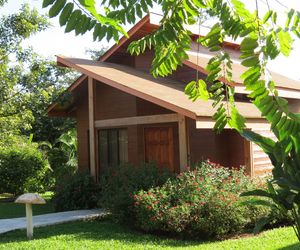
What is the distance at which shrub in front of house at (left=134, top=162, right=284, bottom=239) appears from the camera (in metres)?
9.44

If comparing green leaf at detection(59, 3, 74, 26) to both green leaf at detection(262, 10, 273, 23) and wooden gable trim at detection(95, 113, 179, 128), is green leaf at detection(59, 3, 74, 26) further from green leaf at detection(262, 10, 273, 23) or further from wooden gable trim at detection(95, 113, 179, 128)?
wooden gable trim at detection(95, 113, 179, 128)

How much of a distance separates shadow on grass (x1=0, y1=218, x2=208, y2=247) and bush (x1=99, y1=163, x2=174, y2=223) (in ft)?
1.28

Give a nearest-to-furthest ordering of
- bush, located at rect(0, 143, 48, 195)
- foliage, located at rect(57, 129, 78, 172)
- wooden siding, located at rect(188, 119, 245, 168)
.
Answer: wooden siding, located at rect(188, 119, 245, 168) → bush, located at rect(0, 143, 48, 195) → foliage, located at rect(57, 129, 78, 172)

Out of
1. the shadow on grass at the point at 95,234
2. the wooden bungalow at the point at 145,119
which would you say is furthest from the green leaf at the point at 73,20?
the wooden bungalow at the point at 145,119

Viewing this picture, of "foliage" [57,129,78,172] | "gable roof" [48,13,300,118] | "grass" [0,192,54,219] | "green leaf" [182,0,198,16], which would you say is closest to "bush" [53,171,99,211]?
"grass" [0,192,54,219]

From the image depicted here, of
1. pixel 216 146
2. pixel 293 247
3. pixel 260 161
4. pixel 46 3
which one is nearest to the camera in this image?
pixel 46 3

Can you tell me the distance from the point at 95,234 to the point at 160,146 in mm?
4530

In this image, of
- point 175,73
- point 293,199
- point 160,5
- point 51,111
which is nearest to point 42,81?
point 51,111

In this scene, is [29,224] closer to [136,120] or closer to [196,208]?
[196,208]

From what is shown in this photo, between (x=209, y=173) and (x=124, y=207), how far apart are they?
2.10m

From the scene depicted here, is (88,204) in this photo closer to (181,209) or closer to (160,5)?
(181,209)

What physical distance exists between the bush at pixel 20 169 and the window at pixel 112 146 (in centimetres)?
474

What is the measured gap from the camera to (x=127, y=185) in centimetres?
1116

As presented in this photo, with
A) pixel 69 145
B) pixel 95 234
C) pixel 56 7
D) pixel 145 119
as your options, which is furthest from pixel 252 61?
pixel 69 145
